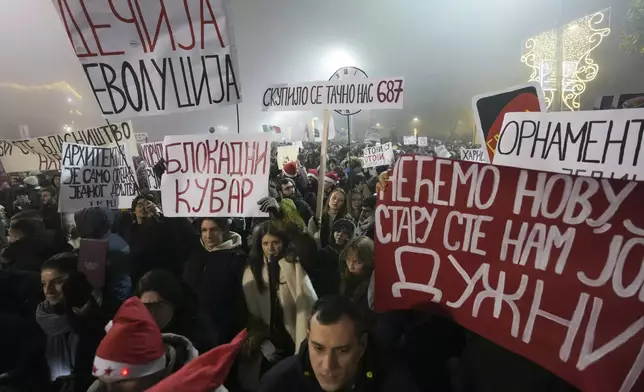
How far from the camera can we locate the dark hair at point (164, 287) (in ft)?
6.40

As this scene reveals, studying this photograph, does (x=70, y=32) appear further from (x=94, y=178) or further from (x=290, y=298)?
(x=290, y=298)

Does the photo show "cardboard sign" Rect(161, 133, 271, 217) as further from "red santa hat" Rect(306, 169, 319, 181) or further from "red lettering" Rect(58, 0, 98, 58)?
"red santa hat" Rect(306, 169, 319, 181)

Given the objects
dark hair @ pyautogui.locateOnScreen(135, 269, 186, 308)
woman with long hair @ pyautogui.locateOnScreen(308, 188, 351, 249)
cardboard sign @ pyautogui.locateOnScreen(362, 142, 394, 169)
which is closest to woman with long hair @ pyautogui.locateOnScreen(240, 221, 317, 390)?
dark hair @ pyautogui.locateOnScreen(135, 269, 186, 308)

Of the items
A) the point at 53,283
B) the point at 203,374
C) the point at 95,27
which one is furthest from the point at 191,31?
the point at 203,374

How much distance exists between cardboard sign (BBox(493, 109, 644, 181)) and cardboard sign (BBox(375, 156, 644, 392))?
651 mm

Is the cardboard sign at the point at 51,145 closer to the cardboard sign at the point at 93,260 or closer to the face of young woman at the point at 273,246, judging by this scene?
the cardboard sign at the point at 93,260

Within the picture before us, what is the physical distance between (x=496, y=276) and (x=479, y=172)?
0.35 m

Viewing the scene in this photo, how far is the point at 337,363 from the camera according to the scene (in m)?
1.36

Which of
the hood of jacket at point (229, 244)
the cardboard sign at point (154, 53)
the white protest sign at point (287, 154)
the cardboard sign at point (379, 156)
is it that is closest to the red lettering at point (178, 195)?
the hood of jacket at point (229, 244)

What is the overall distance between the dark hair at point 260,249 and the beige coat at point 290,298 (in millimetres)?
23

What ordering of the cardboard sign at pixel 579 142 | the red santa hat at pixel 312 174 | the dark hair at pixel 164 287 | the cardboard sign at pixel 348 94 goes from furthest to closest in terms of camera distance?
1. the red santa hat at pixel 312 174
2. the cardboard sign at pixel 348 94
3. the dark hair at pixel 164 287
4. the cardboard sign at pixel 579 142

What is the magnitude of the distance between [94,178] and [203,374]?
9.64 ft

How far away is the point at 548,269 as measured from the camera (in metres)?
1.36

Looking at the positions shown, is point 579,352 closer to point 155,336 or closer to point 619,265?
point 619,265
